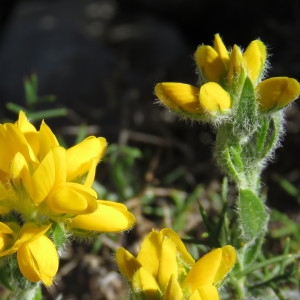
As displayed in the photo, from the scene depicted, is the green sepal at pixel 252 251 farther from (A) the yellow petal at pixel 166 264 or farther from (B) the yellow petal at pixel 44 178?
(B) the yellow petal at pixel 44 178

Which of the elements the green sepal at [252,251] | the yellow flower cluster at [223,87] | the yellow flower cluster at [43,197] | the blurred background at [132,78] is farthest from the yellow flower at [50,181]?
the blurred background at [132,78]

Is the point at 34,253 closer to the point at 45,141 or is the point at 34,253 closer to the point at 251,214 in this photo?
the point at 45,141

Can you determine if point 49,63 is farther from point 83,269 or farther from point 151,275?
point 151,275

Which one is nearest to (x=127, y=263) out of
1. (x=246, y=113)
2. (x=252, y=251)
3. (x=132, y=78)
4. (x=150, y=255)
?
(x=150, y=255)

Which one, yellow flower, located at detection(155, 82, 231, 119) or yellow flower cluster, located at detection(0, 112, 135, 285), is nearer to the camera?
yellow flower cluster, located at detection(0, 112, 135, 285)

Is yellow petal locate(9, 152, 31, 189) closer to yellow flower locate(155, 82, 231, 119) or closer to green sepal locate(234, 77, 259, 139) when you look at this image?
yellow flower locate(155, 82, 231, 119)

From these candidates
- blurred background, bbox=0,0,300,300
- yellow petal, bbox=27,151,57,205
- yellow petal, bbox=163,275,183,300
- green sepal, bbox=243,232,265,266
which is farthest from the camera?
blurred background, bbox=0,0,300,300

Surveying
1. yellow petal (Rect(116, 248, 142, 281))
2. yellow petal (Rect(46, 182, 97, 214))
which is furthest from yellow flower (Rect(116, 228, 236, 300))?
yellow petal (Rect(46, 182, 97, 214))
